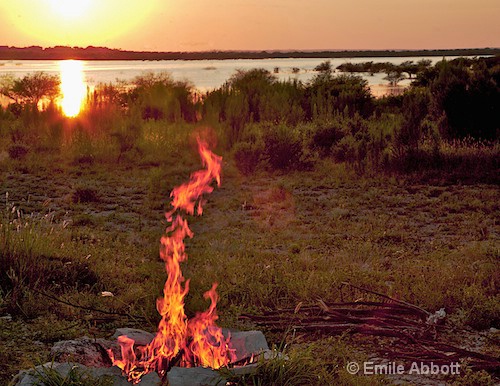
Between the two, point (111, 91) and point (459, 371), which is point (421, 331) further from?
point (111, 91)

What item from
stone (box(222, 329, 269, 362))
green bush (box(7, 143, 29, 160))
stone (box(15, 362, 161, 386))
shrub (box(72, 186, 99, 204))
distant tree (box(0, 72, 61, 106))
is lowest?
shrub (box(72, 186, 99, 204))

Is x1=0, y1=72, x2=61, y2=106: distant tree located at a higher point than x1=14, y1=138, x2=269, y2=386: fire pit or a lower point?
higher

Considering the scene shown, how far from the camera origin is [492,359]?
4637 mm

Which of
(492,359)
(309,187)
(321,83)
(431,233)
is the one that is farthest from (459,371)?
(321,83)

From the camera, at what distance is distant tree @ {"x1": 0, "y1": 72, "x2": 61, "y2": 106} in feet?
92.3

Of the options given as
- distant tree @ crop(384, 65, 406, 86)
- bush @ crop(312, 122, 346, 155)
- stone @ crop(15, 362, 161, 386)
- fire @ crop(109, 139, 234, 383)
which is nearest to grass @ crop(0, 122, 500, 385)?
fire @ crop(109, 139, 234, 383)

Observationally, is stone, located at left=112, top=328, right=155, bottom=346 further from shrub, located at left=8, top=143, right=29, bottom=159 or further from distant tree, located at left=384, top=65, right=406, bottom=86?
distant tree, located at left=384, top=65, right=406, bottom=86

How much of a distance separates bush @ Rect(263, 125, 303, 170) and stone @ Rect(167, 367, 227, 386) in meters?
10.6

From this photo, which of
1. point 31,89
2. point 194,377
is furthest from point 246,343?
point 31,89

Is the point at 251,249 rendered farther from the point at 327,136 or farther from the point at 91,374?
the point at 327,136

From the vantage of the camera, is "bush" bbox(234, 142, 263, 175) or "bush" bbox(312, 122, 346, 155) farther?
"bush" bbox(312, 122, 346, 155)

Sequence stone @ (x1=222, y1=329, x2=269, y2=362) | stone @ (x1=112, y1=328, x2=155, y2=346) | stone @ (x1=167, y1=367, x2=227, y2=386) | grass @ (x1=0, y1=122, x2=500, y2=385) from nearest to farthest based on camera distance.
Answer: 1. stone @ (x1=167, y1=367, x2=227, y2=386)
2. stone @ (x1=222, y1=329, x2=269, y2=362)
3. stone @ (x1=112, y1=328, x2=155, y2=346)
4. grass @ (x1=0, y1=122, x2=500, y2=385)

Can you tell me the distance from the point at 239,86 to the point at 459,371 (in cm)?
1960

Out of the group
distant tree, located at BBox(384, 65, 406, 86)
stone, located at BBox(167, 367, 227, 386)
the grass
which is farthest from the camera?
distant tree, located at BBox(384, 65, 406, 86)
